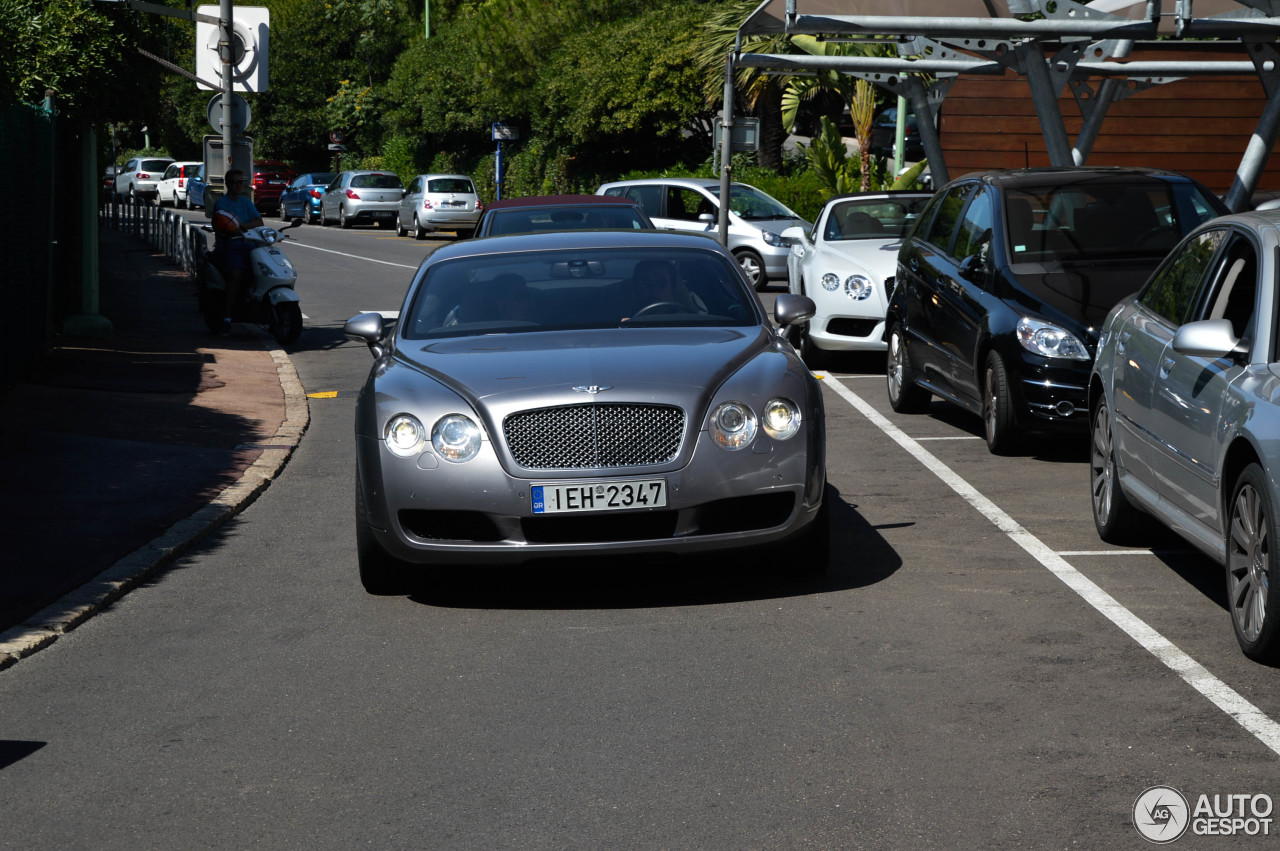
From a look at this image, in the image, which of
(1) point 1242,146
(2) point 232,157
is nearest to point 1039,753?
(2) point 232,157

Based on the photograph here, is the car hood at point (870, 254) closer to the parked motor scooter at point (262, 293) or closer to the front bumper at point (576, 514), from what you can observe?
the parked motor scooter at point (262, 293)

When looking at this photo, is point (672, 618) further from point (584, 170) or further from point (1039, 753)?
point (584, 170)

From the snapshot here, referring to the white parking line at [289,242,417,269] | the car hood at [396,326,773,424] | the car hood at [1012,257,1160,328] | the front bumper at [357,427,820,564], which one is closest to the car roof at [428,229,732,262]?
the car hood at [396,326,773,424]

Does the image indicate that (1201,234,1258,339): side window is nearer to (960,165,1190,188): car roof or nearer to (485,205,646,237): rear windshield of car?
(960,165,1190,188): car roof

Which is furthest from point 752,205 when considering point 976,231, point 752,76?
point 976,231

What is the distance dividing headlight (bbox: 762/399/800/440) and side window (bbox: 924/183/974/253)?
17.0 feet

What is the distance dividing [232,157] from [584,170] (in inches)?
981

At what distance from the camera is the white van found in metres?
25.9

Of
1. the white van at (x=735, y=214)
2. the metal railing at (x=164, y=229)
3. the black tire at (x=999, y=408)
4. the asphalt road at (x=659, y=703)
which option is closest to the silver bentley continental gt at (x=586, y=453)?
the asphalt road at (x=659, y=703)

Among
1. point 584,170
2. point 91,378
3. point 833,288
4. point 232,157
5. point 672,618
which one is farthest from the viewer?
point 584,170

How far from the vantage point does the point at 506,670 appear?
5910 millimetres

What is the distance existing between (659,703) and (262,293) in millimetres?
13229

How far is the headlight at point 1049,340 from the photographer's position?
9.87 metres

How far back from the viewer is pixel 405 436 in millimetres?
6793
